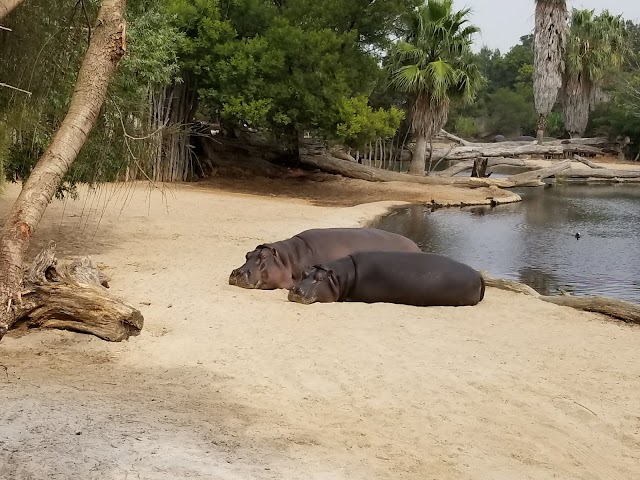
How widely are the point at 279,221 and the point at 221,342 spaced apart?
8828 millimetres

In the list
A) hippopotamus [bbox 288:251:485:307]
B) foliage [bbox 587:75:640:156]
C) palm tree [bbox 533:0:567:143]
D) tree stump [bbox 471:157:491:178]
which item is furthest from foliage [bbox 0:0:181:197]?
foliage [bbox 587:75:640:156]

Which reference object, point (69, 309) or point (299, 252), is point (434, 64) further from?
point (69, 309)

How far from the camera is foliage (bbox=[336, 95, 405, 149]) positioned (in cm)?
1925

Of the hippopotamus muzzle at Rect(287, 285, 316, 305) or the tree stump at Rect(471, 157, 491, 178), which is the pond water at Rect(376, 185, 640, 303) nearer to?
the hippopotamus muzzle at Rect(287, 285, 316, 305)

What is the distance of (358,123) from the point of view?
19.4m

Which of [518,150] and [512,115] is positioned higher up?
[512,115]

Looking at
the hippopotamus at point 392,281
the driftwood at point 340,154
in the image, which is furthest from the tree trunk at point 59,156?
the driftwood at point 340,154

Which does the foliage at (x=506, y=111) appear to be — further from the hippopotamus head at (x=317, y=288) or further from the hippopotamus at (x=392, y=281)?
the hippopotamus head at (x=317, y=288)

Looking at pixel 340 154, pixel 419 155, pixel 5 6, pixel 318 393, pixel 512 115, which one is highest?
pixel 512 115

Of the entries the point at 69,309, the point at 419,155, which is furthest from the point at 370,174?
the point at 69,309

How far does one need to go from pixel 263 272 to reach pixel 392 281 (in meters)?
1.43

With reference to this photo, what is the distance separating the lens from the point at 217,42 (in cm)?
1939

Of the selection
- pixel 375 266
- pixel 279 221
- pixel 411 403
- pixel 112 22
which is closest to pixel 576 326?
pixel 375 266

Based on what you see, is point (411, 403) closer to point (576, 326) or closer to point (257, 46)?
point (576, 326)
